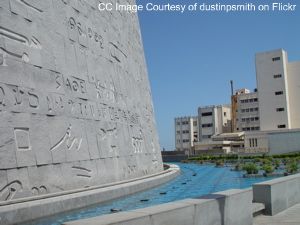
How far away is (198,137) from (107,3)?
246 feet

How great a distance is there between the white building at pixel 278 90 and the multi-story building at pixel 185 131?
33587 millimetres

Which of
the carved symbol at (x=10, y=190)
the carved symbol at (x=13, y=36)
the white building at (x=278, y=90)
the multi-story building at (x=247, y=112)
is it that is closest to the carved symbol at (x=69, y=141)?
the carved symbol at (x=10, y=190)

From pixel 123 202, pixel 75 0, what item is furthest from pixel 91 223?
pixel 75 0

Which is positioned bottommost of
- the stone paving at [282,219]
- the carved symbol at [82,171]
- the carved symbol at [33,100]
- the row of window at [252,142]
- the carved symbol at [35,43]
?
the row of window at [252,142]

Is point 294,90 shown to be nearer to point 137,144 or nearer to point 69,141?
point 137,144

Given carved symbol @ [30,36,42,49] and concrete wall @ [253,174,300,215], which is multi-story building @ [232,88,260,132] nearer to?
concrete wall @ [253,174,300,215]

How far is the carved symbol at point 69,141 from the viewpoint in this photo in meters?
8.70

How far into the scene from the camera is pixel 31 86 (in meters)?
8.16

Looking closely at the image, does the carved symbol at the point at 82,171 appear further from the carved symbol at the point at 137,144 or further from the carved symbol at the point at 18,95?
the carved symbol at the point at 137,144

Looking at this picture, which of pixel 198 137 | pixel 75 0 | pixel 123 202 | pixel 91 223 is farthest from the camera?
pixel 198 137

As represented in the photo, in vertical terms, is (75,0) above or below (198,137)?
above

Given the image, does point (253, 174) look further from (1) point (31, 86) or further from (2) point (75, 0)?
(1) point (31, 86)

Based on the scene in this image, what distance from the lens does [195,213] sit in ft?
16.4

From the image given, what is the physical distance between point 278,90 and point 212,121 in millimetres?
25815
